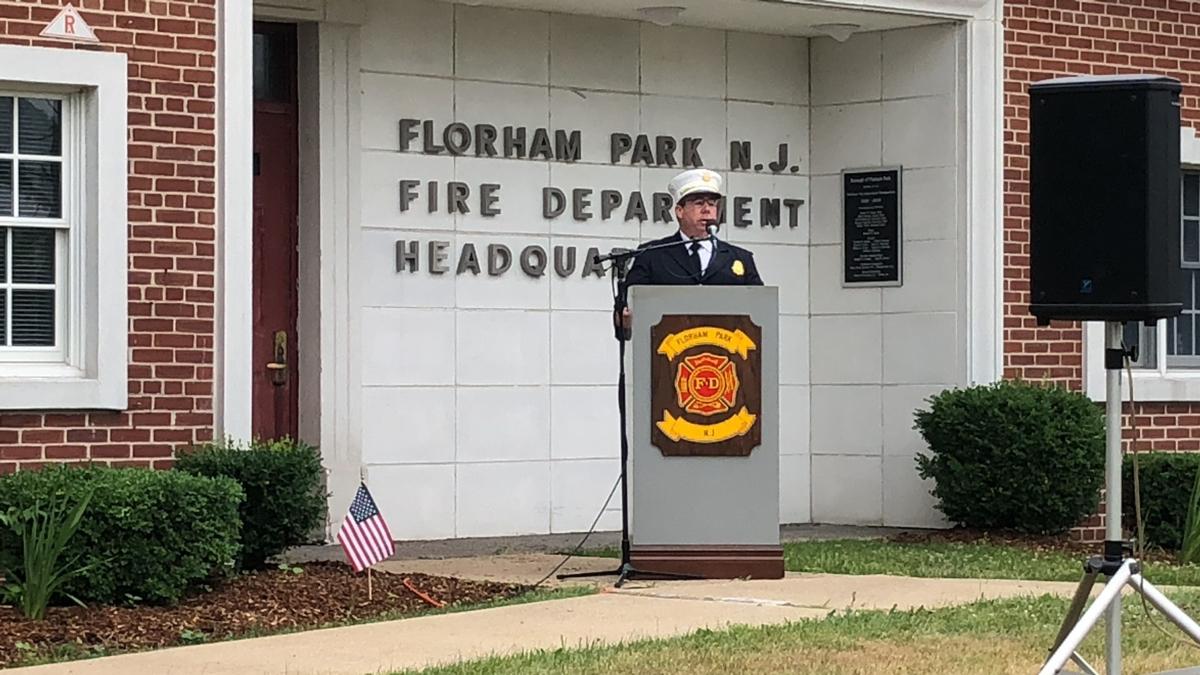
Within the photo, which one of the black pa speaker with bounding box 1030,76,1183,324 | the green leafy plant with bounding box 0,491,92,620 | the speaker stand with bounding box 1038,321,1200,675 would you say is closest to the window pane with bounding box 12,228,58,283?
the green leafy plant with bounding box 0,491,92,620

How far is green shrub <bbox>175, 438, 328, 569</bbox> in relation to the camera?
36.0 ft

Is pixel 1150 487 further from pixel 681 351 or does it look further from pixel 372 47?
pixel 372 47

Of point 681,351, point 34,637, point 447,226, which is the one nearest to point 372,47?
point 447,226

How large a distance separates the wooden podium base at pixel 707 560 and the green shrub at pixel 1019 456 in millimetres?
3349

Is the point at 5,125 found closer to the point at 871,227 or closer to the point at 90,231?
the point at 90,231

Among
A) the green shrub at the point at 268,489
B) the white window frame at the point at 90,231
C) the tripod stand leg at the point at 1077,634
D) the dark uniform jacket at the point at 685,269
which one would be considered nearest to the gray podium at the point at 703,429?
the dark uniform jacket at the point at 685,269

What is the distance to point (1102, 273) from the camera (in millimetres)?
7598

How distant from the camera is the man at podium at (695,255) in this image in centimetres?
1117

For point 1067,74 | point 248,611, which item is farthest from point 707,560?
point 1067,74

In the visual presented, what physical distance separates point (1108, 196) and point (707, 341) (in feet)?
12.3

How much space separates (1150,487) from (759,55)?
4103 millimetres

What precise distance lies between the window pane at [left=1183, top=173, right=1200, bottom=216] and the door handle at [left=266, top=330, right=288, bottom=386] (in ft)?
22.9

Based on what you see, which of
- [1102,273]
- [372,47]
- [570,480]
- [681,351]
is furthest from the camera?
[570,480]

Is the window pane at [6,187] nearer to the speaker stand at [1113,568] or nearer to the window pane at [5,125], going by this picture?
the window pane at [5,125]
